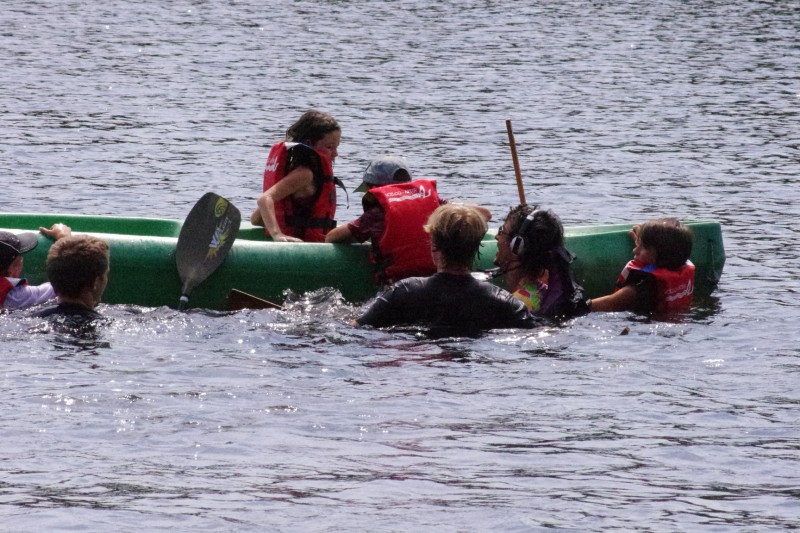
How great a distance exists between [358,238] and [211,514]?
4.04m

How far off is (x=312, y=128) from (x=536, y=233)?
81.1 inches

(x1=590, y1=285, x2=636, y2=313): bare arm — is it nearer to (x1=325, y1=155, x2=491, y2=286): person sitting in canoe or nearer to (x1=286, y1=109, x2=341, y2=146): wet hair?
(x1=325, y1=155, x2=491, y2=286): person sitting in canoe

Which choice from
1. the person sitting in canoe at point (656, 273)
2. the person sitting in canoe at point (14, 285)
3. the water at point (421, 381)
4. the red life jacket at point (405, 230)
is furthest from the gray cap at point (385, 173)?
the person sitting in canoe at point (14, 285)

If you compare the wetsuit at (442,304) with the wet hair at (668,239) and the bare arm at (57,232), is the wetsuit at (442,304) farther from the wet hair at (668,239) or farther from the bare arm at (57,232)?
the bare arm at (57,232)

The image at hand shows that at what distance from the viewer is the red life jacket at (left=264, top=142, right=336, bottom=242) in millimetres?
10102

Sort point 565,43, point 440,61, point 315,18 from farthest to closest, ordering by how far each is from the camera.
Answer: point 315,18 → point 565,43 → point 440,61

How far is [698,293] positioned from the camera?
1032 cm

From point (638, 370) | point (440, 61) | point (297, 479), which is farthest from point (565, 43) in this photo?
point (297, 479)

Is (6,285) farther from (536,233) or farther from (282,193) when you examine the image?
(536,233)

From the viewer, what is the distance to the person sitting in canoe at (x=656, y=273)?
9375 mm

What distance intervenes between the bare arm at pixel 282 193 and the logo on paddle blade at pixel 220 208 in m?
0.28

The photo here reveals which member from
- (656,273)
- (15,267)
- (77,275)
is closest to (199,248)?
(15,267)

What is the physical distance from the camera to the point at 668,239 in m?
9.35

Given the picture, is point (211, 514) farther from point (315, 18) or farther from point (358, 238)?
point (315, 18)
